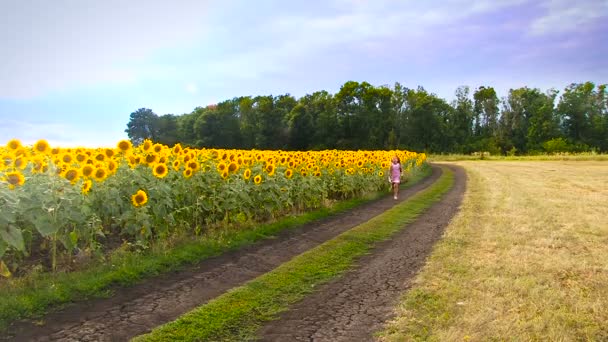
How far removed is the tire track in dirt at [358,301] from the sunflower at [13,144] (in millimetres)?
5117

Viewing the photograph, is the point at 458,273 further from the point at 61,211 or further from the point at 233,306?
the point at 61,211

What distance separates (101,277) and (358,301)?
12.1 feet

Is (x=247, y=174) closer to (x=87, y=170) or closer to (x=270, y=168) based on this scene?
(x=270, y=168)

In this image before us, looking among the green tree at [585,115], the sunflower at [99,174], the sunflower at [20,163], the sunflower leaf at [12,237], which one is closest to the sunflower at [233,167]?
the sunflower at [99,174]

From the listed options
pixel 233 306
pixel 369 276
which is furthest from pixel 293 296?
pixel 369 276

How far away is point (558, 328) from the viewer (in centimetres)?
535

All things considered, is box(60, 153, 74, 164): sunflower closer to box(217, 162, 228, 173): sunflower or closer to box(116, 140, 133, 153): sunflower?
box(116, 140, 133, 153): sunflower

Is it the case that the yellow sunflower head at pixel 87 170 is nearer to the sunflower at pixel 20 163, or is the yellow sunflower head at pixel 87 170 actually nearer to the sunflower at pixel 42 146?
the sunflower at pixel 20 163

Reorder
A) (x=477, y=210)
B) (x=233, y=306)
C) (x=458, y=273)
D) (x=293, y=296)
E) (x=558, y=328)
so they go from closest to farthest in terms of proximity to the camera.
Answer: (x=558, y=328) < (x=233, y=306) < (x=293, y=296) < (x=458, y=273) < (x=477, y=210)

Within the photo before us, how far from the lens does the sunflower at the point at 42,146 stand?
7.82 metres

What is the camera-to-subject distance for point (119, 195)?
8125mm

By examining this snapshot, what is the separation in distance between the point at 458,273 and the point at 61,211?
600 cm

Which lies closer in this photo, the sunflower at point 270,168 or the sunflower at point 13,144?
the sunflower at point 13,144

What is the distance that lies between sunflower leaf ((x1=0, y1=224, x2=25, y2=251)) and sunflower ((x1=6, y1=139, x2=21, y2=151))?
2.22 m
